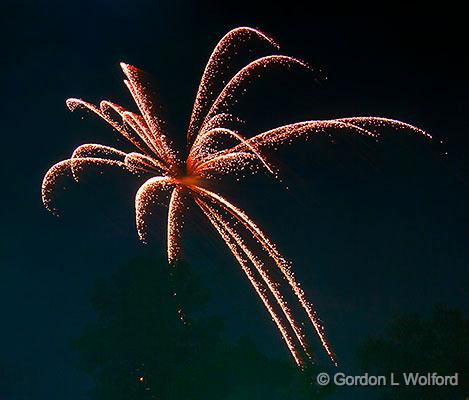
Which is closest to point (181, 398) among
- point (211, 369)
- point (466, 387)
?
point (211, 369)

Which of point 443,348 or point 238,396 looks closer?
point 443,348

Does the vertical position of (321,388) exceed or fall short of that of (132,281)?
it falls short

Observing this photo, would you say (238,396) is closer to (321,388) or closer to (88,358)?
(321,388)

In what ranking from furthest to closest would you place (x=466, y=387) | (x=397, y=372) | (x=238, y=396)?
(x=238, y=396) < (x=397, y=372) < (x=466, y=387)
